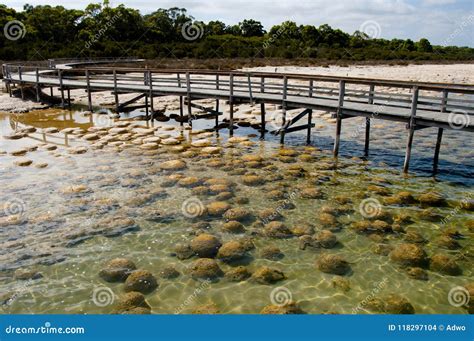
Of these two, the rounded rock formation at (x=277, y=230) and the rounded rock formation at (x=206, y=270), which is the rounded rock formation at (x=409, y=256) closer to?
the rounded rock formation at (x=277, y=230)

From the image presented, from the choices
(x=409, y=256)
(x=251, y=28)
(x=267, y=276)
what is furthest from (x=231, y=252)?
(x=251, y=28)

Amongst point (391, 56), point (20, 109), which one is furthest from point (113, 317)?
point (391, 56)

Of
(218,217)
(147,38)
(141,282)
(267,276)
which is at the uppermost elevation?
(147,38)

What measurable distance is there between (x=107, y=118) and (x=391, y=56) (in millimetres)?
64464

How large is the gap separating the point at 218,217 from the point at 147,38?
70.4 m

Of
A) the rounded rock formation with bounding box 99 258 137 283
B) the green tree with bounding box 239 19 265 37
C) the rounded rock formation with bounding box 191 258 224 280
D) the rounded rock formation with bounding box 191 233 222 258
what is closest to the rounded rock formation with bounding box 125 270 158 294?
the rounded rock formation with bounding box 99 258 137 283

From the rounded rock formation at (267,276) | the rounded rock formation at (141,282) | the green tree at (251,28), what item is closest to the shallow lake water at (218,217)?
the rounded rock formation at (267,276)

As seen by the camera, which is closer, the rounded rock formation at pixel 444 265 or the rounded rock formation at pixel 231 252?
the rounded rock formation at pixel 444 265

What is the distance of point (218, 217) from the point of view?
34.7ft

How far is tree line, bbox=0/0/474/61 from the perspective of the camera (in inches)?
2202

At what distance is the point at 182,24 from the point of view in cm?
8619

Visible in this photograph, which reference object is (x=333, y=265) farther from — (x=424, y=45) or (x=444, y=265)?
(x=424, y=45)

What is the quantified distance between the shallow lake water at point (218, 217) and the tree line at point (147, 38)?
3202 cm

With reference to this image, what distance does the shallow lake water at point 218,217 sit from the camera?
754 centimetres
